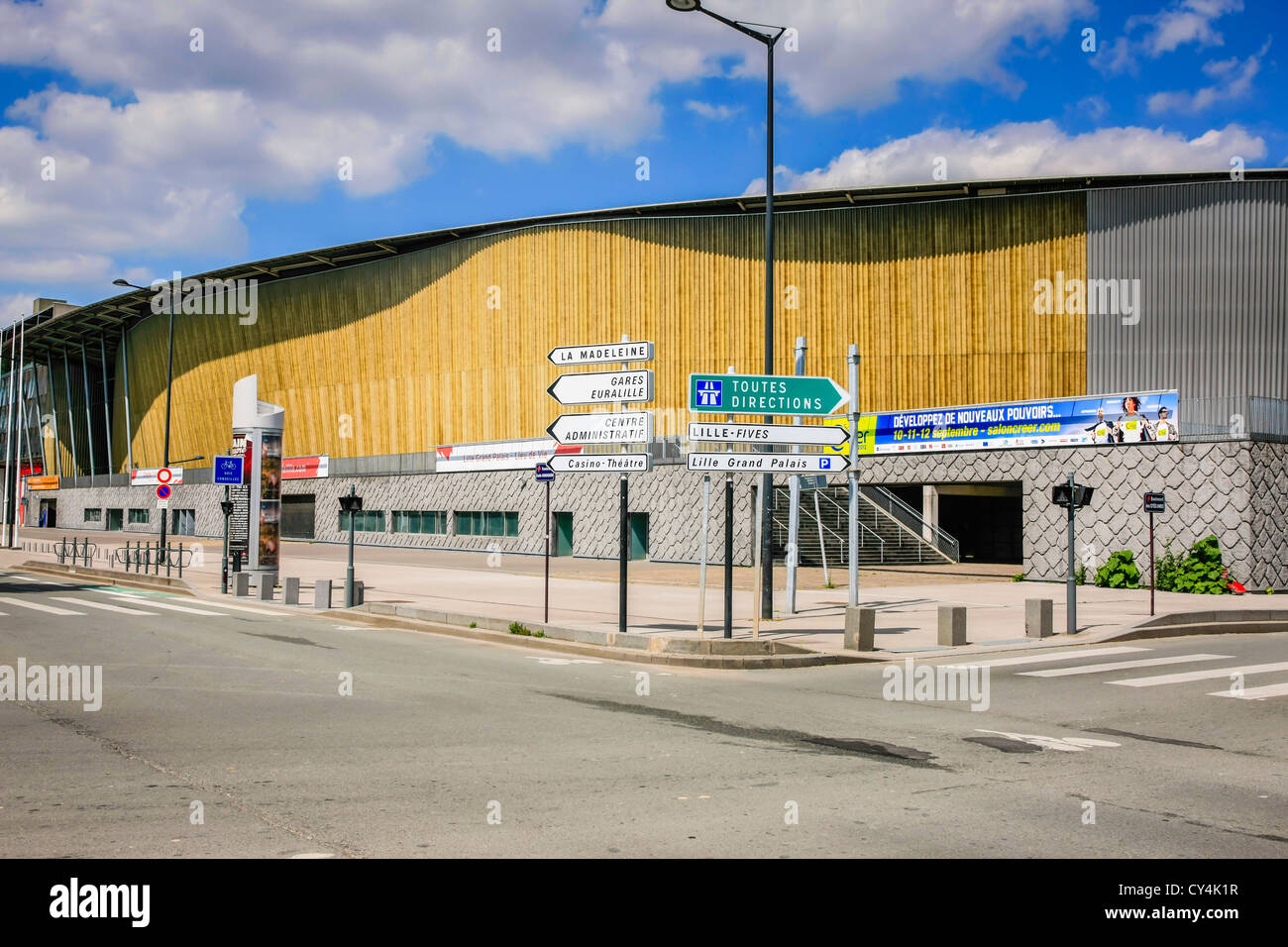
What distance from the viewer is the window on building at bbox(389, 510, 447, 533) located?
183 ft

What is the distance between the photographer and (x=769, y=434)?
16.6m

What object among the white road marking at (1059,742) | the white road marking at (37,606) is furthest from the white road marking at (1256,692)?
the white road marking at (37,606)

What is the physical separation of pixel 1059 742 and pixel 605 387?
9.43 meters

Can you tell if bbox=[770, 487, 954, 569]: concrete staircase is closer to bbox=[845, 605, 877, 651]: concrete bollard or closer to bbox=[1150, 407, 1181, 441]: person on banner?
bbox=[1150, 407, 1181, 441]: person on banner

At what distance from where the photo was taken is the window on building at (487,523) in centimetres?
5116

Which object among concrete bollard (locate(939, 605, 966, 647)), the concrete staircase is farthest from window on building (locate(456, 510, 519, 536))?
concrete bollard (locate(939, 605, 966, 647))

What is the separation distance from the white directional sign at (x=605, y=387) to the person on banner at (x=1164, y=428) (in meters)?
19.6

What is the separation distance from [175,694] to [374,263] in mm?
54143

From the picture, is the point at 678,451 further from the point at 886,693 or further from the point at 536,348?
the point at 886,693

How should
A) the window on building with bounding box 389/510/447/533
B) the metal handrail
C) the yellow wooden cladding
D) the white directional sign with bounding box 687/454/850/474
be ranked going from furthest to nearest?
the window on building with bounding box 389/510/447/533
the yellow wooden cladding
the metal handrail
the white directional sign with bounding box 687/454/850/474

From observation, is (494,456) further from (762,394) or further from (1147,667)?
(1147,667)

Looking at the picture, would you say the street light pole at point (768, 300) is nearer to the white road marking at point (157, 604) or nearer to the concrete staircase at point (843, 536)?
the white road marking at point (157, 604)

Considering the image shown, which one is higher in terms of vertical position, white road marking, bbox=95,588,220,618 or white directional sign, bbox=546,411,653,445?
white directional sign, bbox=546,411,653,445
